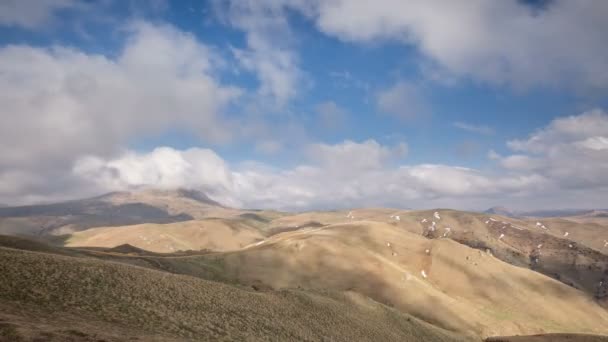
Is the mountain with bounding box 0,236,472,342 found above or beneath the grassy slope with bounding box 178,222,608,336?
above

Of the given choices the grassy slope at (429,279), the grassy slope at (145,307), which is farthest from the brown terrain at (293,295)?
the grassy slope at (429,279)

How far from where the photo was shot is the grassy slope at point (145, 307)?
3175 centimetres

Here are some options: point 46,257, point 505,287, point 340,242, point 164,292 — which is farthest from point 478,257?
point 46,257

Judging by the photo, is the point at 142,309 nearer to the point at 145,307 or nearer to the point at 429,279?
the point at 145,307

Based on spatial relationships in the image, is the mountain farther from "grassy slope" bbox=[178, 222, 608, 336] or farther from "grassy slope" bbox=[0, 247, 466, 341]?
"grassy slope" bbox=[178, 222, 608, 336]

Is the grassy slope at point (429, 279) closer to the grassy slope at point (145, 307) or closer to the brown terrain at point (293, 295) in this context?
the brown terrain at point (293, 295)

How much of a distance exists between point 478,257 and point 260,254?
318ft

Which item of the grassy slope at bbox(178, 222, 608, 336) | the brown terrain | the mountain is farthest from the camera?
the grassy slope at bbox(178, 222, 608, 336)

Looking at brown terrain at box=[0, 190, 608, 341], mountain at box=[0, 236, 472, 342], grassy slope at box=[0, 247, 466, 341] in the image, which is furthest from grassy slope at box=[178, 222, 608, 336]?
grassy slope at box=[0, 247, 466, 341]

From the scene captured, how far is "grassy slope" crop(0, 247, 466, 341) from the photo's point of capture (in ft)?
104

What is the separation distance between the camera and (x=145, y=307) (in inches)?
1583

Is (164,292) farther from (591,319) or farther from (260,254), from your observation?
(591,319)

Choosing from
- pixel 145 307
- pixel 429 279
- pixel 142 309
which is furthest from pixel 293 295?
pixel 429 279

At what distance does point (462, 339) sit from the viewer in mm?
82938
